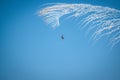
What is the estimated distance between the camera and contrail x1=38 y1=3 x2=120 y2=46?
428cm

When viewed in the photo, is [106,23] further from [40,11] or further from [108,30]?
[40,11]

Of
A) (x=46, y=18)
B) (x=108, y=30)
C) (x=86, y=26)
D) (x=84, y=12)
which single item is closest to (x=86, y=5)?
(x=84, y=12)

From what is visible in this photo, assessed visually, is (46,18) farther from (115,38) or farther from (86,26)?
(115,38)

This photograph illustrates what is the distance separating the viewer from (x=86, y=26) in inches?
174

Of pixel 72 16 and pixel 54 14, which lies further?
pixel 72 16

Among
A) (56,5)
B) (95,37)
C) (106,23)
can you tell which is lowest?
(95,37)

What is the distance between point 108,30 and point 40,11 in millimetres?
2137

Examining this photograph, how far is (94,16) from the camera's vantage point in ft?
14.3

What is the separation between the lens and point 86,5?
446cm

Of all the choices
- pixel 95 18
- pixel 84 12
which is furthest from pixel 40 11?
pixel 95 18

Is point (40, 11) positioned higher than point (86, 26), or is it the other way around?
point (40, 11)

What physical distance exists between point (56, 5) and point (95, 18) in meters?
1.22

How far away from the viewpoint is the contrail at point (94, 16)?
4277mm

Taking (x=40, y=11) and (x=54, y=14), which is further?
(x=40, y=11)
